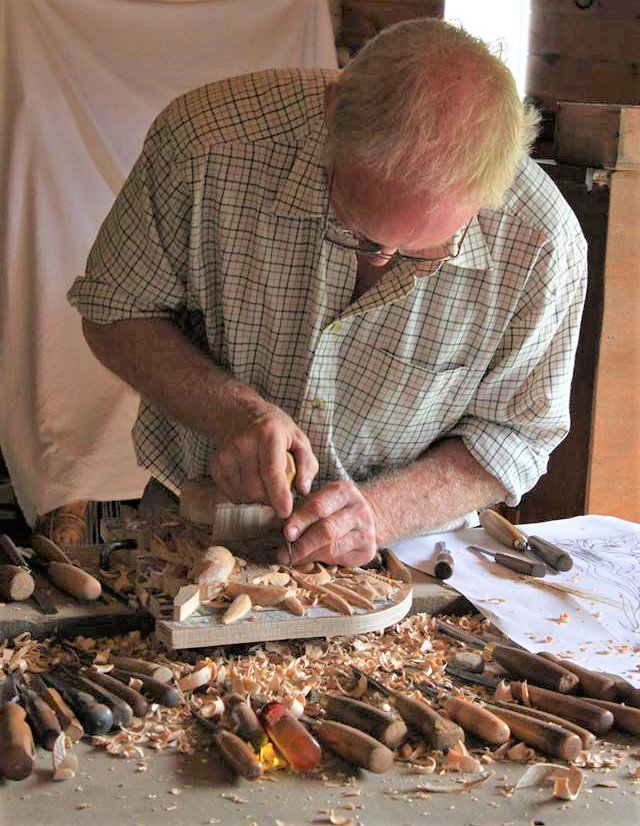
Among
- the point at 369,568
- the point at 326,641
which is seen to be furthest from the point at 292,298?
the point at 326,641

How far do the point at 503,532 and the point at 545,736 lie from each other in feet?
2.89

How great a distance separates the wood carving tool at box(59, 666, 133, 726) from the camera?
1.63 m

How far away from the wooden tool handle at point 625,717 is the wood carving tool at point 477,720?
0.20 m

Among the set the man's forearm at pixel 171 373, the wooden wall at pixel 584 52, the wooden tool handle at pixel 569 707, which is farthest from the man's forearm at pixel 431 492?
the wooden wall at pixel 584 52

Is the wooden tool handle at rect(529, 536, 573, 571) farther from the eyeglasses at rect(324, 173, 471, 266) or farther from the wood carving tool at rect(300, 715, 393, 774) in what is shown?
the wood carving tool at rect(300, 715, 393, 774)

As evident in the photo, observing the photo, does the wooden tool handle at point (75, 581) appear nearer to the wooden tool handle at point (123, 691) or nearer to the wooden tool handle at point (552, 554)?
the wooden tool handle at point (123, 691)

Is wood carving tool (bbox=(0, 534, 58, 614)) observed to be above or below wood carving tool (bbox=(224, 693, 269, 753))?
above

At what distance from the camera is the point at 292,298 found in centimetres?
241

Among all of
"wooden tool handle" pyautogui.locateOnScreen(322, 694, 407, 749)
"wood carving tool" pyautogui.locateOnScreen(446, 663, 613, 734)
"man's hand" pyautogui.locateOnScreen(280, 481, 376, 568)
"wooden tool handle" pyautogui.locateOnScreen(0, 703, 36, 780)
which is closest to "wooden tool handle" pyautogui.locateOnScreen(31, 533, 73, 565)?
"man's hand" pyautogui.locateOnScreen(280, 481, 376, 568)

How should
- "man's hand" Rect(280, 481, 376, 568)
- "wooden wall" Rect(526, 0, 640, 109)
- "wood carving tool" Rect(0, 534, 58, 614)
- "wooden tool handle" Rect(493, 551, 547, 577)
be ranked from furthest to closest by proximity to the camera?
"wooden wall" Rect(526, 0, 640, 109)
"wooden tool handle" Rect(493, 551, 547, 577)
"man's hand" Rect(280, 481, 376, 568)
"wood carving tool" Rect(0, 534, 58, 614)

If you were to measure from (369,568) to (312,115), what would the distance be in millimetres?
980

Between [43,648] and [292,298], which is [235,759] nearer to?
[43,648]

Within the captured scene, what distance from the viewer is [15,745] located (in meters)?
1.50

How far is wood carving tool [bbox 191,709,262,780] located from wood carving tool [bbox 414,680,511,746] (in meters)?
0.35
